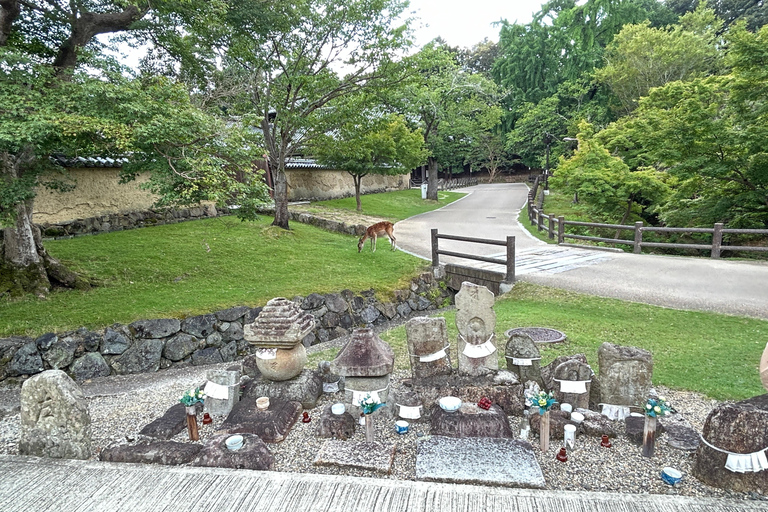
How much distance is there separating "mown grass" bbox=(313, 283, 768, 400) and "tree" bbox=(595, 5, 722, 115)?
19094 mm

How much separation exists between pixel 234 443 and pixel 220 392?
3.35 ft

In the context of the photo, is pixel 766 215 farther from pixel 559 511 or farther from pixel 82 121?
pixel 82 121

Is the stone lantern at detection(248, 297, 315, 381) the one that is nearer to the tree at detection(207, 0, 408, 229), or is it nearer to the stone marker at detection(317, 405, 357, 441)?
the stone marker at detection(317, 405, 357, 441)

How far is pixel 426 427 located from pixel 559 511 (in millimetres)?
1539

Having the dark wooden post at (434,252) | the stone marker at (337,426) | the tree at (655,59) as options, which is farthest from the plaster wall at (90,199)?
the tree at (655,59)

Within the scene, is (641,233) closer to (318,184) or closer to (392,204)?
(392,204)

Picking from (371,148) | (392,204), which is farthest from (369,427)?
(392,204)

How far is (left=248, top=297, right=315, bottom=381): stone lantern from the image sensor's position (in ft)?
14.5

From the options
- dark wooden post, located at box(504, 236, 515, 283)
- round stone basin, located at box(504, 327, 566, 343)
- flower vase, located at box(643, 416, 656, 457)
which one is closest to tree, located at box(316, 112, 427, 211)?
dark wooden post, located at box(504, 236, 515, 283)

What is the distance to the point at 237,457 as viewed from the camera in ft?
11.4

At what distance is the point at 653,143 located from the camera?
11422mm

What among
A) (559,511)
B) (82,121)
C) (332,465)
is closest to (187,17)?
(82,121)

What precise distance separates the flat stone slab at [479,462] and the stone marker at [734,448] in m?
1.27

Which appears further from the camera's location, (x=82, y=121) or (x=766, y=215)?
(x=766, y=215)
